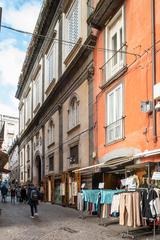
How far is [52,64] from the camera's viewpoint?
33062 mm

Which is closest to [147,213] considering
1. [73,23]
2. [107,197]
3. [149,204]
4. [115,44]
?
[149,204]

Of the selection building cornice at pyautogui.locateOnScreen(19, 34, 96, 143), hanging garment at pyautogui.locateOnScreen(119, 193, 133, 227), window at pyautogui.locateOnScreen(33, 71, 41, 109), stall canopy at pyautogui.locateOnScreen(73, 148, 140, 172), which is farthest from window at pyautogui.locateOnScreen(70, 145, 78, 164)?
window at pyautogui.locateOnScreen(33, 71, 41, 109)

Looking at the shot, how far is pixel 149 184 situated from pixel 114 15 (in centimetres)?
895

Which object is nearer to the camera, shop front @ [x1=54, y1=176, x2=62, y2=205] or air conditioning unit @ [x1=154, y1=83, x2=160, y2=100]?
air conditioning unit @ [x1=154, y1=83, x2=160, y2=100]

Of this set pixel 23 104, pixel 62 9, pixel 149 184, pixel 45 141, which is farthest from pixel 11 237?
pixel 23 104

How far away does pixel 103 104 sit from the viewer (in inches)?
761

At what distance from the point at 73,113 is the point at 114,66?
7825 millimetres

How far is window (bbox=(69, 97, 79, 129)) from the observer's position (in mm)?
24602

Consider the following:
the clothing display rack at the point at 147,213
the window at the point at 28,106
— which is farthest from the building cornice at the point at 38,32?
the clothing display rack at the point at 147,213

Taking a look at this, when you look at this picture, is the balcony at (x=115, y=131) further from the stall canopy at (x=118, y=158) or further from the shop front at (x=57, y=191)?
the shop front at (x=57, y=191)

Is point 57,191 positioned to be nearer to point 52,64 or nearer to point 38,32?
point 52,64

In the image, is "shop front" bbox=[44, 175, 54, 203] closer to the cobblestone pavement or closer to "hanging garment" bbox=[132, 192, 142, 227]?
the cobblestone pavement

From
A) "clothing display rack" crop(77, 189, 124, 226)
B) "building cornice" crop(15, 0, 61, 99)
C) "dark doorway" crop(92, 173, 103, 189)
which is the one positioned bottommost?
"clothing display rack" crop(77, 189, 124, 226)

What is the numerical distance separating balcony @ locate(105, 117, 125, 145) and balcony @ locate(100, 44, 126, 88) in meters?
1.89
